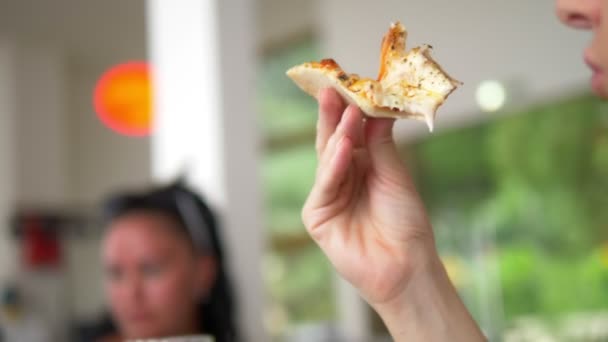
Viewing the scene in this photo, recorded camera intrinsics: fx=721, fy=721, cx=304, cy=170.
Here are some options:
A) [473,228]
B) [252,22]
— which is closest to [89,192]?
[473,228]

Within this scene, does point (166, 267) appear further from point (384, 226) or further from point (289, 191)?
point (289, 191)

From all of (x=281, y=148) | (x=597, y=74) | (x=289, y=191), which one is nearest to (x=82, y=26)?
(x=281, y=148)

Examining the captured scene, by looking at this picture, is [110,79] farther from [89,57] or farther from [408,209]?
[408,209]

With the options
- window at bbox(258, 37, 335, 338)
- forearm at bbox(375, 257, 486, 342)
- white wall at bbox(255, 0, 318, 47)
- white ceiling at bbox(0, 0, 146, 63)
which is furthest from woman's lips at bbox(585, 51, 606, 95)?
window at bbox(258, 37, 335, 338)

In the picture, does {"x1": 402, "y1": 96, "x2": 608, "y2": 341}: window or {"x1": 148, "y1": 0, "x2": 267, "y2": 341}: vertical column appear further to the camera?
{"x1": 402, "y1": 96, "x2": 608, "y2": 341}: window

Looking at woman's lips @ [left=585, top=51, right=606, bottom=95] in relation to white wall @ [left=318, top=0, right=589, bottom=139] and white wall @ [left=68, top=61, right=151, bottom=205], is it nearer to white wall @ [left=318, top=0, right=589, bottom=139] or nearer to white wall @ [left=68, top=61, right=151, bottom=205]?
white wall @ [left=318, top=0, right=589, bottom=139]

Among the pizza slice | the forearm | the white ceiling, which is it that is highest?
the white ceiling
